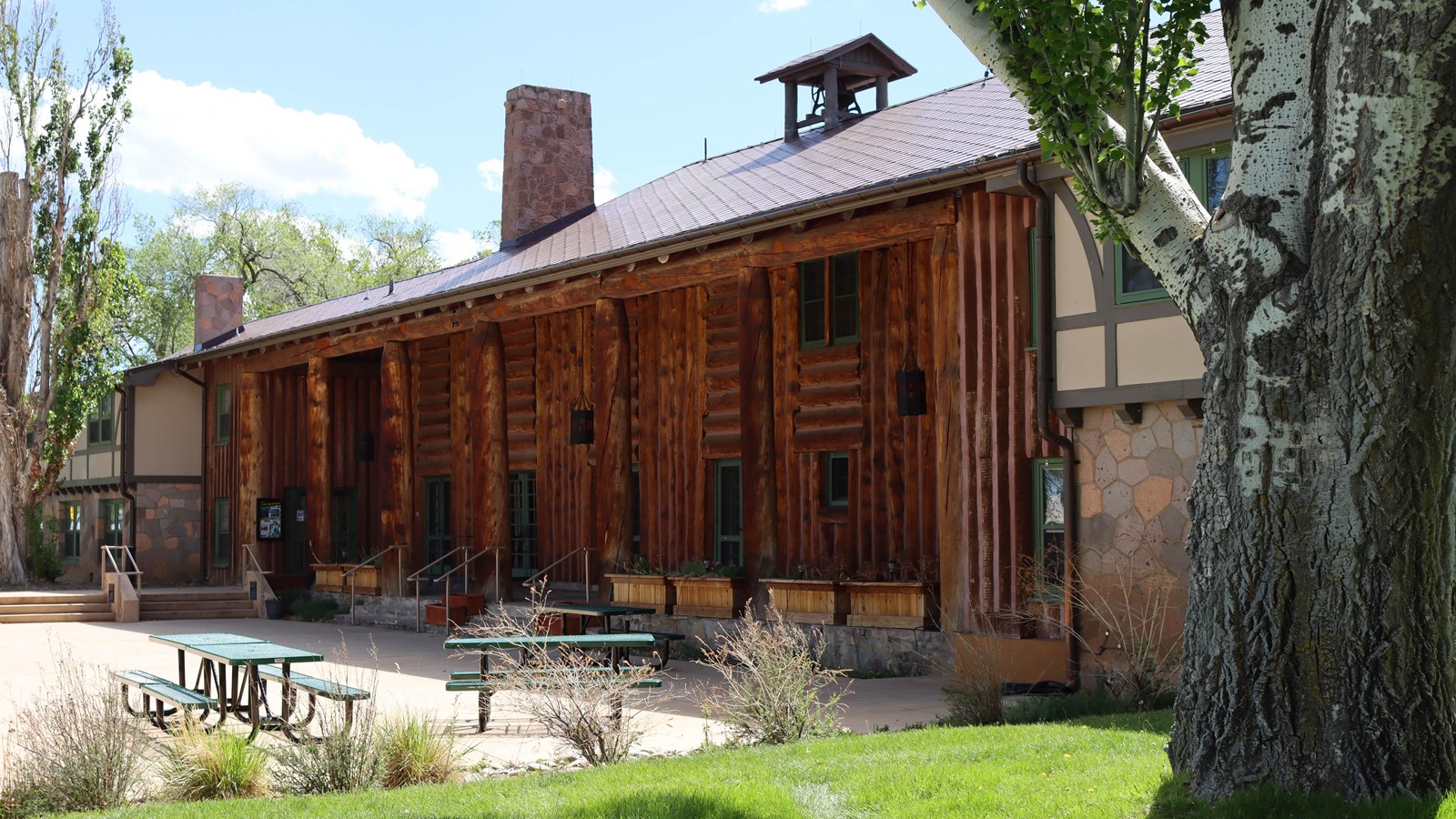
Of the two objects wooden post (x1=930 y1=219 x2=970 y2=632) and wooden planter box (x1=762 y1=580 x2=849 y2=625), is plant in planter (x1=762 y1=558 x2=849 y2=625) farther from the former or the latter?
wooden post (x1=930 y1=219 x2=970 y2=632)

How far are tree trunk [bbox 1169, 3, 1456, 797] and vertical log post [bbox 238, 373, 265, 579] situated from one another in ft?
74.2

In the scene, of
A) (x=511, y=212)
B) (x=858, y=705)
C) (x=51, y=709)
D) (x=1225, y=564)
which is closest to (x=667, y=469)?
(x=511, y=212)

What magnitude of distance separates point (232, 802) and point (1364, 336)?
595cm

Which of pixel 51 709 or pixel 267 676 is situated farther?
pixel 267 676

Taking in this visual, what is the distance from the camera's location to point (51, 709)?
26.5 ft

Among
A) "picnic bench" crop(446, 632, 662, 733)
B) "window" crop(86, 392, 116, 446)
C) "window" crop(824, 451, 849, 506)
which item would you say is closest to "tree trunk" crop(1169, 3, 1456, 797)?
"picnic bench" crop(446, 632, 662, 733)

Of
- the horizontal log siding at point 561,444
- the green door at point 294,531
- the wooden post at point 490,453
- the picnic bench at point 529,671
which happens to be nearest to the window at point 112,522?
the green door at point 294,531

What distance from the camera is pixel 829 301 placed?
678 inches

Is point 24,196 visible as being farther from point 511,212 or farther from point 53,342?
point 511,212

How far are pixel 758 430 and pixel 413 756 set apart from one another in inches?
310

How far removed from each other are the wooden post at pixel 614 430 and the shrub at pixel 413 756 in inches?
358

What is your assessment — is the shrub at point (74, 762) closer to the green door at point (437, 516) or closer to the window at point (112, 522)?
the green door at point (437, 516)

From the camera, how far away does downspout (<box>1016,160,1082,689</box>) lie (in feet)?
40.1

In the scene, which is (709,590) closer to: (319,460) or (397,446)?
(397,446)
